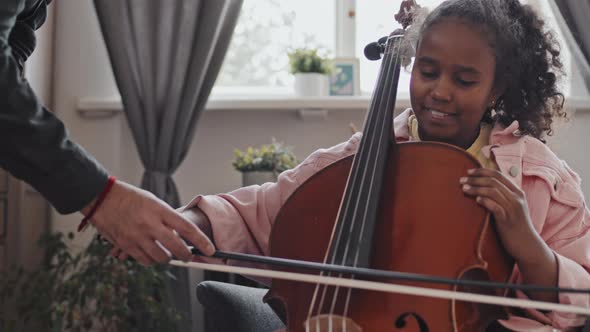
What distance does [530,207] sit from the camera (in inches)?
45.6

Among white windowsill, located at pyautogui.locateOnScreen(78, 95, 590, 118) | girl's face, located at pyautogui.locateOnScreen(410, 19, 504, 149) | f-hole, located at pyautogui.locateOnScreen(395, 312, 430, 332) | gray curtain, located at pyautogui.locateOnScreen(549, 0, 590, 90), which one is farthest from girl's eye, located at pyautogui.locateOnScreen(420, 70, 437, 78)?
gray curtain, located at pyautogui.locateOnScreen(549, 0, 590, 90)

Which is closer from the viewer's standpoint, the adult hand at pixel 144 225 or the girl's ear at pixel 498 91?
the adult hand at pixel 144 225

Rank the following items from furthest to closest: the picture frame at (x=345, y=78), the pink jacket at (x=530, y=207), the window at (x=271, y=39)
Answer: the window at (x=271, y=39), the picture frame at (x=345, y=78), the pink jacket at (x=530, y=207)

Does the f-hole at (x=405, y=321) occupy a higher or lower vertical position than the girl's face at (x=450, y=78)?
lower

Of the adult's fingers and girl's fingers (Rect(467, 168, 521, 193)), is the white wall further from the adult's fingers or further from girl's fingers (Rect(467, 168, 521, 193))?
the adult's fingers

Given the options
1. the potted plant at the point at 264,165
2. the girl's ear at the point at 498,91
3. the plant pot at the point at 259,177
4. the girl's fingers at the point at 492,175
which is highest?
the girl's ear at the point at 498,91

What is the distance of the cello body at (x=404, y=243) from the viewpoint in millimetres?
896

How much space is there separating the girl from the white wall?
1.31 m

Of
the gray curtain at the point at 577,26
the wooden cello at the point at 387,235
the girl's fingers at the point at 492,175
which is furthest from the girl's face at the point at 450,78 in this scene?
the gray curtain at the point at 577,26

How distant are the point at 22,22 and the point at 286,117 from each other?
1706 millimetres

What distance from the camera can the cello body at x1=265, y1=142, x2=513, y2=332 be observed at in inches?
35.3

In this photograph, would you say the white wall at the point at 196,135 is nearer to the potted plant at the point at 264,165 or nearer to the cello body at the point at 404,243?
the potted plant at the point at 264,165

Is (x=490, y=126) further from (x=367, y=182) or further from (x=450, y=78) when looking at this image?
(x=367, y=182)

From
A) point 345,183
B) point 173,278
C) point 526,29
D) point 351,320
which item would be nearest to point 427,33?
point 526,29
